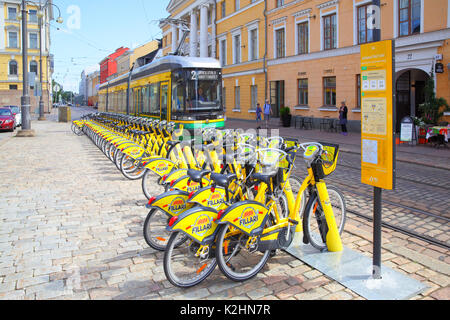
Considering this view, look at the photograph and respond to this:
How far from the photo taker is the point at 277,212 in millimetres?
4535

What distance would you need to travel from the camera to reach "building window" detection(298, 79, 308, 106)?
26.2 m

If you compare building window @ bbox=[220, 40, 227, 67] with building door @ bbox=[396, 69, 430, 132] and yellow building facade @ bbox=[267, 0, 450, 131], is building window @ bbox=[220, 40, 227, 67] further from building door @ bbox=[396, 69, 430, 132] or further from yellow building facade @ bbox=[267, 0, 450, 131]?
building door @ bbox=[396, 69, 430, 132]

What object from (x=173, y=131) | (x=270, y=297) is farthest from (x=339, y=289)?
(x=173, y=131)

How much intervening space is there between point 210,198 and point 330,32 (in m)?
21.7

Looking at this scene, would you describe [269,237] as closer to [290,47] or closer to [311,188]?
[311,188]

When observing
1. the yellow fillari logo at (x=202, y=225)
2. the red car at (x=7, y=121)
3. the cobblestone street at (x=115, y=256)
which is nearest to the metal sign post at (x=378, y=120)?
the cobblestone street at (x=115, y=256)

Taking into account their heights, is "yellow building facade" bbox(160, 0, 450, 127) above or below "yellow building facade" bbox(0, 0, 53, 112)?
below

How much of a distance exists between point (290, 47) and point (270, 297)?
25.6 metres

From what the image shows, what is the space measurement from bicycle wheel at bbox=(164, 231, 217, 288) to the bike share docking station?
3.84 ft

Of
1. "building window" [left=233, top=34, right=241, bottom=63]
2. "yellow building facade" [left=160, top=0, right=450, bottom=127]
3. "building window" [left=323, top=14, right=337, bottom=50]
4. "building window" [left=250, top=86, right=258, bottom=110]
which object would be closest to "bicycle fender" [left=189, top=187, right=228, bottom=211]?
"yellow building facade" [left=160, top=0, right=450, bottom=127]

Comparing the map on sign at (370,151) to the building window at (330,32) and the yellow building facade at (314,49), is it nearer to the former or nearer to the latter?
the yellow building facade at (314,49)

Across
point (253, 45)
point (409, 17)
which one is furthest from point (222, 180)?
point (253, 45)

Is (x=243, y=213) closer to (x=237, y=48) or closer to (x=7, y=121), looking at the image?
(x=7, y=121)

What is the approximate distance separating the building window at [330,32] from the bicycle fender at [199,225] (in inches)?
847
